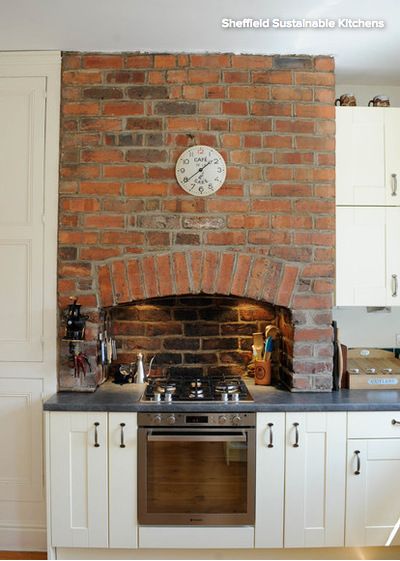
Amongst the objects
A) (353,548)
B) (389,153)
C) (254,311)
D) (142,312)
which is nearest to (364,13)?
(389,153)

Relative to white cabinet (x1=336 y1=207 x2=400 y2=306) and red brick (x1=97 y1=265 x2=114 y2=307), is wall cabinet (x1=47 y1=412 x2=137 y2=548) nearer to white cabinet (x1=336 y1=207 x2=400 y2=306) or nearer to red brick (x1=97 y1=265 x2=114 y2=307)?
red brick (x1=97 y1=265 x2=114 y2=307)

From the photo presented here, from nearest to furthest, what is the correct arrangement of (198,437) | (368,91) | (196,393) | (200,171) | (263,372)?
(198,437), (196,393), (200,171), (263,372), (368,91)

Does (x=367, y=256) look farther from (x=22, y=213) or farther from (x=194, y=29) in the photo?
(x=22, y=213)

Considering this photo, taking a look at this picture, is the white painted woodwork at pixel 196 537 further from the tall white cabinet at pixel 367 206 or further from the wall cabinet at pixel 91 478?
the tall white cabinet at pixel 367 206

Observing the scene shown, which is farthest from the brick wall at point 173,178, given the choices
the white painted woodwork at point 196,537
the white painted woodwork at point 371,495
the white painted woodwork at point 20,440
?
the white painted woodwork at point 196,537

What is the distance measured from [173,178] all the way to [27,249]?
915 mm

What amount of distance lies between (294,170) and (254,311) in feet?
2.99

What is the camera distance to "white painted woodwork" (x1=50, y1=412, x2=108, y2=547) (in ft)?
7.38

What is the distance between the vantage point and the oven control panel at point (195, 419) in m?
2.23

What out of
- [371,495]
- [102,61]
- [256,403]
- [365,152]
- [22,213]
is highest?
[102,61]

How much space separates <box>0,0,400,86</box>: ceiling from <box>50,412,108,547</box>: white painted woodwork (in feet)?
6.41

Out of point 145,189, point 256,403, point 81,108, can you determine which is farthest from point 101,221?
point 256,403

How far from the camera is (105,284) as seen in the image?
249 cm

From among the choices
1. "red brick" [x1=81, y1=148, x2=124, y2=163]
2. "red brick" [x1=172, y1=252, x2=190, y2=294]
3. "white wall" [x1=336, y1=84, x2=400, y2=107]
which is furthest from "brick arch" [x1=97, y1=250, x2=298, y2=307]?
"white wall" [x1=336, y1=84, x2=400, y2=107]
